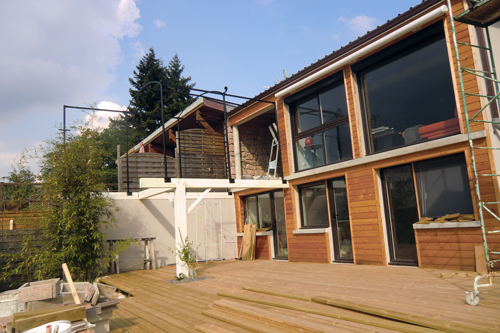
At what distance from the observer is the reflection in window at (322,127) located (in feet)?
25.7

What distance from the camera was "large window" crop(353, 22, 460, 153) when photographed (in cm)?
600

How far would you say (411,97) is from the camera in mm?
6461

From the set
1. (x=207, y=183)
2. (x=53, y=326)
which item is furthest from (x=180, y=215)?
(x=53, y=326)

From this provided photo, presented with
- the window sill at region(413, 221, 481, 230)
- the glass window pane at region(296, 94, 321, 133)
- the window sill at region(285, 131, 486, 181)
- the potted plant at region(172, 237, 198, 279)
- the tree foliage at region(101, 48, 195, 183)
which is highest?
the tree foliage at region(101, 48, 195, 183)

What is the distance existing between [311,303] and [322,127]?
16.7 ft

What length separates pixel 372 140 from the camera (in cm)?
719

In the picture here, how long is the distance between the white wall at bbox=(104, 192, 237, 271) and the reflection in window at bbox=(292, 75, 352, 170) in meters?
3.31

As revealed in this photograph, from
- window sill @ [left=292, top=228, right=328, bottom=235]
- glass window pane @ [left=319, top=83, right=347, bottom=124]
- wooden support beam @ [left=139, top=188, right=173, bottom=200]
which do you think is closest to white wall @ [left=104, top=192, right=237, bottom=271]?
wooden support beam @ [left=139, top=188, right=173, bottom=200]

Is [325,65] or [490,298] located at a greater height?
[325,65]

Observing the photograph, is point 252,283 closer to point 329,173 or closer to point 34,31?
point 329,173

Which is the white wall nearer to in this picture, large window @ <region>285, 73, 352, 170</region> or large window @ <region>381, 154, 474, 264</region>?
large window @ <region>285, 73, 352, 170</region>

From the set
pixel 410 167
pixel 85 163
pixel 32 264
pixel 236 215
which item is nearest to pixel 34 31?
pixel 85 163

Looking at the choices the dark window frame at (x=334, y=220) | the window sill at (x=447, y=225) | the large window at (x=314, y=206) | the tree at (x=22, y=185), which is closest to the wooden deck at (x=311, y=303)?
the window sill at (x=447, y=225)

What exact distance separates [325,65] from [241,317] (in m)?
6.10
